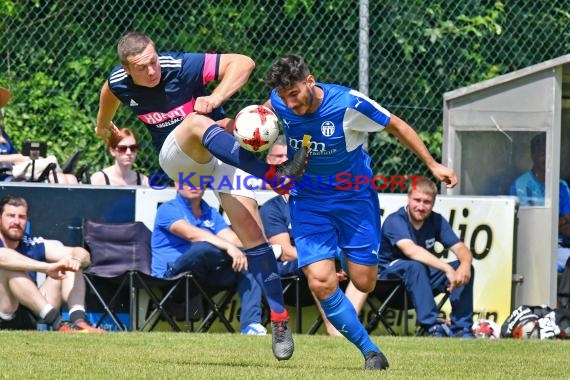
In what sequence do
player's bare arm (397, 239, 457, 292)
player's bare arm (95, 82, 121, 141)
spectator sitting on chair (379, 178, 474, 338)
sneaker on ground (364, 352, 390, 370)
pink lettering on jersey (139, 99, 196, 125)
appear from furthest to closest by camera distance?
1. player's bare arm (397, 239, 457, 292)
2. spectator sitting on chair (379, 178, 474, 338)
3. player's bare arm (95, 82, 121, 141)
4. pink lettering on jersey (139, 99, 196, 125)
5. sneaker on ground (364, 352, 390, 370)

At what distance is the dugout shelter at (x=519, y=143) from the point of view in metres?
11.2

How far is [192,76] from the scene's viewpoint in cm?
807

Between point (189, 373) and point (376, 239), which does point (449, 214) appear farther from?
point (189, 373)

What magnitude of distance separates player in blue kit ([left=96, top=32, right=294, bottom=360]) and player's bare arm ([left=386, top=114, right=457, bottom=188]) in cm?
99

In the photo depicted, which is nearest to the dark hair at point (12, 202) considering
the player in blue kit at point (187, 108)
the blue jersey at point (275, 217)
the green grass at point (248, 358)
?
the green grass at point (248, 358)

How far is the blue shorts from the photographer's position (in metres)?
7.62

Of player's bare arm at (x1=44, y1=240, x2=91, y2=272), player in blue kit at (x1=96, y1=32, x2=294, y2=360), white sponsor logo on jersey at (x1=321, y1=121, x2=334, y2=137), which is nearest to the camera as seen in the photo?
white sponsor logo on jersey at (x1=321, y1=121, x2=334, y2=137)

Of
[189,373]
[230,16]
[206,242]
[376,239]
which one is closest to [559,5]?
[230,16]

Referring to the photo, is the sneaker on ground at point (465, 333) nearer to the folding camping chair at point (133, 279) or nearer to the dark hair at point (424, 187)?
the dark hair at point (424, 187)

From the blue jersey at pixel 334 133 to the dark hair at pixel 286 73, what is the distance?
311 mm

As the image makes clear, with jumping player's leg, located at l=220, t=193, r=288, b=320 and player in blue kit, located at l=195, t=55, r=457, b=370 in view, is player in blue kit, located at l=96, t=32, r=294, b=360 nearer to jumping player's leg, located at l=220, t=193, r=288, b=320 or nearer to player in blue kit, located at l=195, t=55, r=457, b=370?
jumping player's leg, located at l=220, t=193, r=288, b=320

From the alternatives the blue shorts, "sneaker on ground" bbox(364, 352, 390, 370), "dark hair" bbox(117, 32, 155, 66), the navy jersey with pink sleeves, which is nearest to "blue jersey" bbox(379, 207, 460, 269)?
the blue shorts

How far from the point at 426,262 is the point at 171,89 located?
324 cm

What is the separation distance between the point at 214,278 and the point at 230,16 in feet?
9.97
